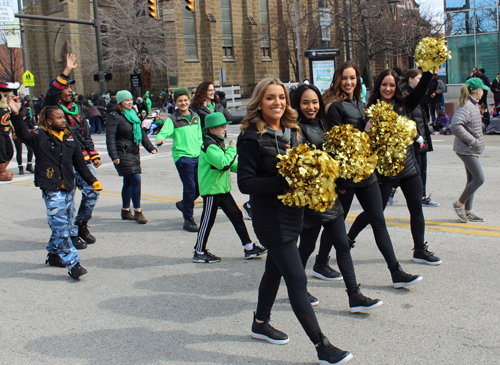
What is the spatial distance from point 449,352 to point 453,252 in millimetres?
2183

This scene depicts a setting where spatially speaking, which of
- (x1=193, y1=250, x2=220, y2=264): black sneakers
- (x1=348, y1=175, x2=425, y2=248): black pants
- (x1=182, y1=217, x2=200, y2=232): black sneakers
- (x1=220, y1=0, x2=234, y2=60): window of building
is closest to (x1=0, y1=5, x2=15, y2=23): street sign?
(x1=182, y1=217, x2=200, y2=232): black sneakers

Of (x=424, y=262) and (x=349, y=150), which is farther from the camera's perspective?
(x=424, y=262)

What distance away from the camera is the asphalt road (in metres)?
3.63

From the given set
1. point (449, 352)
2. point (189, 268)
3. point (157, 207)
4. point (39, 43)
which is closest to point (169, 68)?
point (39, 43)

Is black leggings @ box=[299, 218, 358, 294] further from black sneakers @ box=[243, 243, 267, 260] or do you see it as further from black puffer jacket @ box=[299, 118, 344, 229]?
black sneakers @ box=[243, 243, 267, 260]

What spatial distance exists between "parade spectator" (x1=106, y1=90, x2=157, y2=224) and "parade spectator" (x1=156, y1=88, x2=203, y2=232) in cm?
61

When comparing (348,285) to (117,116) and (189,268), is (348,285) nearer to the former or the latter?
(189,268)

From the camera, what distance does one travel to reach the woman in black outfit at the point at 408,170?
188 inches

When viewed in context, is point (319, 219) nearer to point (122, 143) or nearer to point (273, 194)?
point (273, 194)

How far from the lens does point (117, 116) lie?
7.50 m

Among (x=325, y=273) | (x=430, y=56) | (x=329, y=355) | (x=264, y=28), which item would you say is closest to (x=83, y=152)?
(x=325, y=273)

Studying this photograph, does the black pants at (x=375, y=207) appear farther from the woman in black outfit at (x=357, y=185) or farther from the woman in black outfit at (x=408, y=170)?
the woman in black outfit at (x=408, y=170)

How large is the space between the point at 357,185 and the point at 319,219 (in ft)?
2.02

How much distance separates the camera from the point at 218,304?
4.51m
